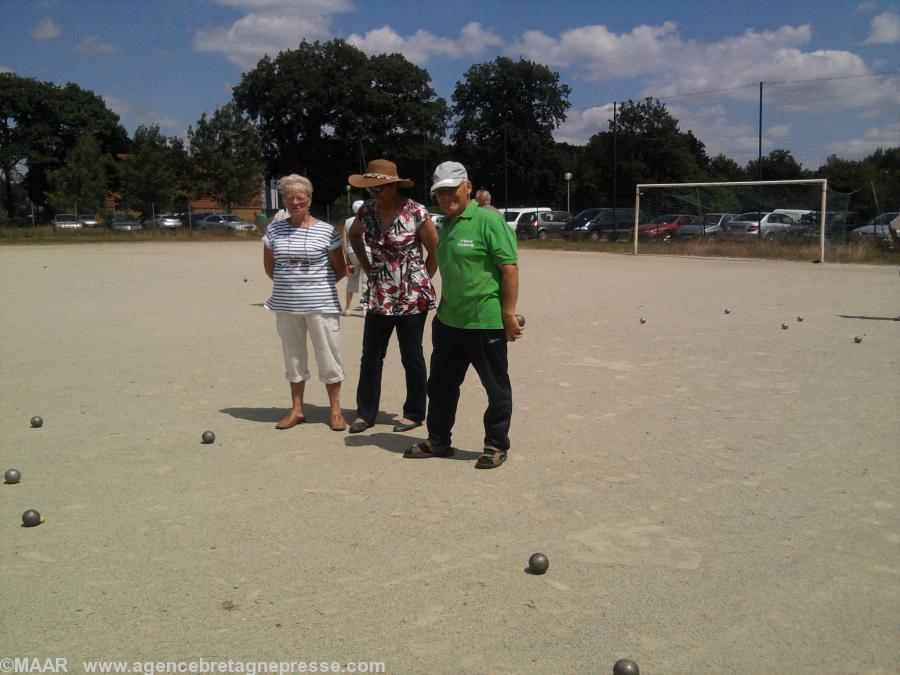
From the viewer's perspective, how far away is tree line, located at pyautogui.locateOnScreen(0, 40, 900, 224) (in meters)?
46.2

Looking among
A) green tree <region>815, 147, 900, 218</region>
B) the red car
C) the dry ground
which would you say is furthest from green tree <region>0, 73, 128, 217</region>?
the dry ground

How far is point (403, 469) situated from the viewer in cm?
534

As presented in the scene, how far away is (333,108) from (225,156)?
1740cm

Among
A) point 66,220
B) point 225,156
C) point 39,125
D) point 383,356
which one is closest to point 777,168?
point 383,356

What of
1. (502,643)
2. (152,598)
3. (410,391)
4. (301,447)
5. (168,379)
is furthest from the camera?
(168,379)

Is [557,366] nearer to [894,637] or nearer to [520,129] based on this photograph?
[894,637]

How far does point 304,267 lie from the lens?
6074 millimetres

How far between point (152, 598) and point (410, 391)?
9.78 feet

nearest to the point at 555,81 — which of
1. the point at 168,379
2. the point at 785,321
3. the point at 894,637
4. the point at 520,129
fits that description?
the point at 520,129

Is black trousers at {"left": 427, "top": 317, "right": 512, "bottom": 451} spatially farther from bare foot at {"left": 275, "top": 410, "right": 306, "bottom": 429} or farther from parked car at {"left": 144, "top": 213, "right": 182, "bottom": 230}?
parked car at {"left": 144, "top": 213, "right": 182, "bottom": 230}

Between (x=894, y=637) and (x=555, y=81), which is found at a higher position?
(x=555, y=81)

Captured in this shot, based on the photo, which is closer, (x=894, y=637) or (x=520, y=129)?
(x=894, y=637)

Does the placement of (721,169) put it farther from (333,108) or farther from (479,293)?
(479,293)

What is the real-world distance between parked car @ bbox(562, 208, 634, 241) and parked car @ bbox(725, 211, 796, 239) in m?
5.74
